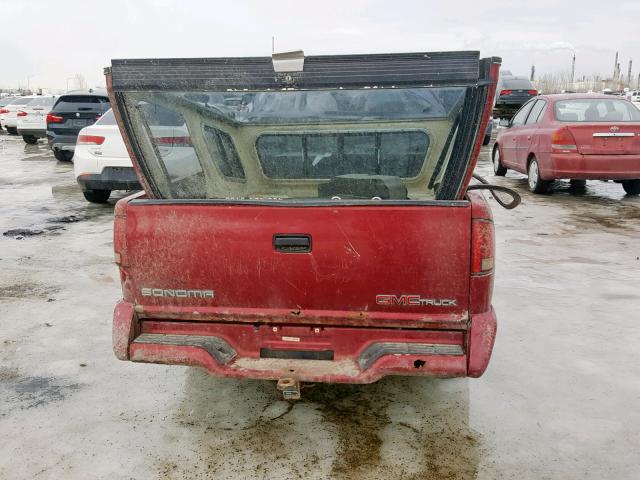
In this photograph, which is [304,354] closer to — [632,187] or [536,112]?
[536,112]

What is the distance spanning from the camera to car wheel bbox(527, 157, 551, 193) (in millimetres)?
9866

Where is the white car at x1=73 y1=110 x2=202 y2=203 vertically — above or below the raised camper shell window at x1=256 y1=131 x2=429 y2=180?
below

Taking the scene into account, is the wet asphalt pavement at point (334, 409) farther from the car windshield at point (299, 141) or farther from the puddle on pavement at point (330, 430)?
the car windshield at point (299, 141)

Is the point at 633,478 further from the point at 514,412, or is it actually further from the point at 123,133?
the point at 123,133

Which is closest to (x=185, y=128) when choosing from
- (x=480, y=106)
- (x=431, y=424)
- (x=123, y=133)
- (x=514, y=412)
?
(x=123, y=133)

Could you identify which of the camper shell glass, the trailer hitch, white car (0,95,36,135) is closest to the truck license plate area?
the trailer hitch

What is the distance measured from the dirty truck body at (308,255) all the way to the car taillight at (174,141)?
2 centimetres

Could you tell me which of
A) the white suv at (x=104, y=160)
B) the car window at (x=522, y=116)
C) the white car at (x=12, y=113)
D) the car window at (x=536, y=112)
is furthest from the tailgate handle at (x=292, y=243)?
the white car at (x=12, y=113)

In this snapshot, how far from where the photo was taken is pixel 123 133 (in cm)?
317

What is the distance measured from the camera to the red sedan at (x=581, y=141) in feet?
29.5

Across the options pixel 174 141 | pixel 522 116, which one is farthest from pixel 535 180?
pixel 174 141

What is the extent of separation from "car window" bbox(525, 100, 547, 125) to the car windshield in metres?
7.12

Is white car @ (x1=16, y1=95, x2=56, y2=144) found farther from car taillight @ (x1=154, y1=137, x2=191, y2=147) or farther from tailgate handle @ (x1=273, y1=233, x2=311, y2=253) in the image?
tailgate handle @ (x1=273, y1=233, x2=311, y2=253)

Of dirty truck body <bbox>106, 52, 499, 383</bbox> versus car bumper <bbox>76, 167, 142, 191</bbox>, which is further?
car bumper <bbox>76, 167, 142, 191</bbox>
